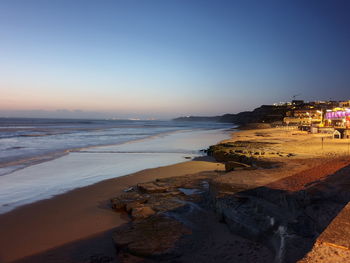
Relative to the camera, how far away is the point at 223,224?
6609 millimetres

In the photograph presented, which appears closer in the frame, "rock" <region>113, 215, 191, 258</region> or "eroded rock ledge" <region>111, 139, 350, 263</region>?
"eroded rock ledge" <region>111, 139, 350, 263</region>

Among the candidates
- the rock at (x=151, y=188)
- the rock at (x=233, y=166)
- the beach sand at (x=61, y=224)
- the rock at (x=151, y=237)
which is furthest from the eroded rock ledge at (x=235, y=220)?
the rock at (x=233, y=166)

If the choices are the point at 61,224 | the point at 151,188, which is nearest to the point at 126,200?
the point at 151,188

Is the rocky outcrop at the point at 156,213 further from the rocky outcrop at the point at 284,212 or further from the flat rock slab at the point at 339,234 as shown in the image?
the flat rock slab at the point at 339,234

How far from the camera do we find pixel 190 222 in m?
6.82

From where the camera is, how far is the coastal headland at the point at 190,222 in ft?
17.1

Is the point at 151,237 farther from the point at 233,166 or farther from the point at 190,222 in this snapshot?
the point at 233,166

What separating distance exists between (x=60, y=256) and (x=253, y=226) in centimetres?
401

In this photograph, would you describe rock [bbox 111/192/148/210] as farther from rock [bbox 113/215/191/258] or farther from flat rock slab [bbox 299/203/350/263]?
flat rock slab [bbox 299/203/350/263]

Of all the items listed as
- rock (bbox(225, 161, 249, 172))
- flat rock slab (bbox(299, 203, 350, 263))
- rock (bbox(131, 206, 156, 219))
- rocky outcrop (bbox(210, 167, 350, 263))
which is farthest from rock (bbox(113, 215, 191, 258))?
rock (bbox(225, 161, 249, 172))

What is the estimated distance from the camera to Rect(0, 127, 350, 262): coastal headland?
521 cm

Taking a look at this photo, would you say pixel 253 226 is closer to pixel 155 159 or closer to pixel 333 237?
pixel 333 237

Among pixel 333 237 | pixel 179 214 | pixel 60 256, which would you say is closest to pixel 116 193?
pixel 179 214

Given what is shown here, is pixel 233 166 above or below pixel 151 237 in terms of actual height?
above
